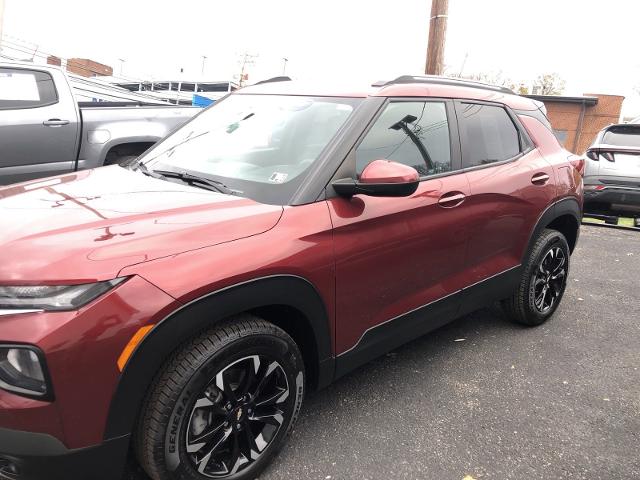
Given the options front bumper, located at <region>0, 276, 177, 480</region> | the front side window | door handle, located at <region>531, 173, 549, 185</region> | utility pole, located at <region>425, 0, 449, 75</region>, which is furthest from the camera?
utility pole, located at <region>425, 0, 449, 75</region>

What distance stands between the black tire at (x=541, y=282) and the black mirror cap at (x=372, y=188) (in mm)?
1793

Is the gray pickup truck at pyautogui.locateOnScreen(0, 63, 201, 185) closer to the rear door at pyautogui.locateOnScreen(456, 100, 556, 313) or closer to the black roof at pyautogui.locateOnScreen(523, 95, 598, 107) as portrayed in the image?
the rear door at pyautogui.locateOnScreen(456, 100, 556, 313)

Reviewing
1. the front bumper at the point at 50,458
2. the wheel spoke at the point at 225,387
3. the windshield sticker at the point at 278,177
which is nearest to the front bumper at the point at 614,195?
the windshield sticker at the point at 278,177

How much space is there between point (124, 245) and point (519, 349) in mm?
2906

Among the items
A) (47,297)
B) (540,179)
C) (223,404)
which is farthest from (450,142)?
(47,297)

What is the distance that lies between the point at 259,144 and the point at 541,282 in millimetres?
2432

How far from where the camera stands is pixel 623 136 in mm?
7332

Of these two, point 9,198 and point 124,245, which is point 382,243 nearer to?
point 124,245

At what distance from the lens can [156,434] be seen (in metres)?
1.86

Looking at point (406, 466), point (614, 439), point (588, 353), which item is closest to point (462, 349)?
point (588, 353)

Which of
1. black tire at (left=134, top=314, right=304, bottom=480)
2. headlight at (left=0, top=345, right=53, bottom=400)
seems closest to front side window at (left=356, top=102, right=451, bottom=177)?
black tire at (left=134, top=314, right=304, bottom=480)

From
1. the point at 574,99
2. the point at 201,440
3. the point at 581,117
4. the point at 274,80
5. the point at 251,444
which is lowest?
the point at 581,117

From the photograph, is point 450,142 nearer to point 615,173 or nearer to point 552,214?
point 552,214

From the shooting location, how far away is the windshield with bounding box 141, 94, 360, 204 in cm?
247
